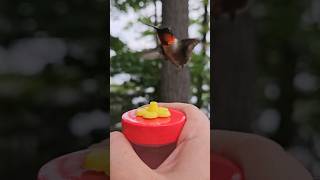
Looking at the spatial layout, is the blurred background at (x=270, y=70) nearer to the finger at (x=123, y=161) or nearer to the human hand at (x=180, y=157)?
the human hand at (x=180, y=157)

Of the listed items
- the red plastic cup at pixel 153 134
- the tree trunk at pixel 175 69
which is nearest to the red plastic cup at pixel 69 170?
the red plastic cup at pixel 153 134

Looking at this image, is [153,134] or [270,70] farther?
[270,70]

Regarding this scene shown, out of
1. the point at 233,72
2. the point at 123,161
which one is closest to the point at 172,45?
the point at 233,72

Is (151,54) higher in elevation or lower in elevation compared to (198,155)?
higher

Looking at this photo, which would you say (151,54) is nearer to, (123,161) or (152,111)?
(152,111)

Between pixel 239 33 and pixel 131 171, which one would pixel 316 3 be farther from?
pixel 131 171

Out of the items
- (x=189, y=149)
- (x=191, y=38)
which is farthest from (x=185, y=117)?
(x=191, y=38)
